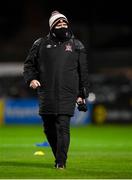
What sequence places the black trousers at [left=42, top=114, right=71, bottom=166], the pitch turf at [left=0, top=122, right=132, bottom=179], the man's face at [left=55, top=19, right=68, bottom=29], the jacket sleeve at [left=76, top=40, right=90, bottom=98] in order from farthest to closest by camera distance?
the jacket sleeve at [left=76, top=40, right=90, bottom=98], the man's face at [left=55, top=19, right=68, bottom=29], the black trousers at [left=42, top=114, right=71, bottom=166], the pitch turf at [left=0, top=122, right=132, bottom=179]

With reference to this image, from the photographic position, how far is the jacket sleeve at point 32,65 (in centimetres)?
1252

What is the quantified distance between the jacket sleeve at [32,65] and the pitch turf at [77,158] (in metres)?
1.35

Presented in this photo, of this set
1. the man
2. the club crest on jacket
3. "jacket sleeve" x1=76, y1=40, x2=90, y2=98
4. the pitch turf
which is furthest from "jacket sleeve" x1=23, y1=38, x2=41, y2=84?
the pitch turf

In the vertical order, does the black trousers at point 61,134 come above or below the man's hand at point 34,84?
below

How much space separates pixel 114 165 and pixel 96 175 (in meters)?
1.75

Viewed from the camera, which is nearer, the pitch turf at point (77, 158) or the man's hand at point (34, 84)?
the pitch turf at point (77, 158)

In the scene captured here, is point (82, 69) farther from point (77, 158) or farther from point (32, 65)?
point (77, 158)

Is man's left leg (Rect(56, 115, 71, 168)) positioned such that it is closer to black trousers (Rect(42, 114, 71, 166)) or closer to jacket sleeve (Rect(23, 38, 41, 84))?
black trousers (Rect(42, 114, 71, 166))

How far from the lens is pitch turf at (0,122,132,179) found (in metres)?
11.6

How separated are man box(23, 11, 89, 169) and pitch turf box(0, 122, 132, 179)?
0.60 m

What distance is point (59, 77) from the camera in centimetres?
1239

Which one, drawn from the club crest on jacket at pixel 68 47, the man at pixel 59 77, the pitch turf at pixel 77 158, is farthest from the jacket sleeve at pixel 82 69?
the pitch turf at pixel 77 158

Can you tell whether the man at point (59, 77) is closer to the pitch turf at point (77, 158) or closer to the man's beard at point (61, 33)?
the man's beard at point (61, 33)

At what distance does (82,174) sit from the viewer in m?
11.6
